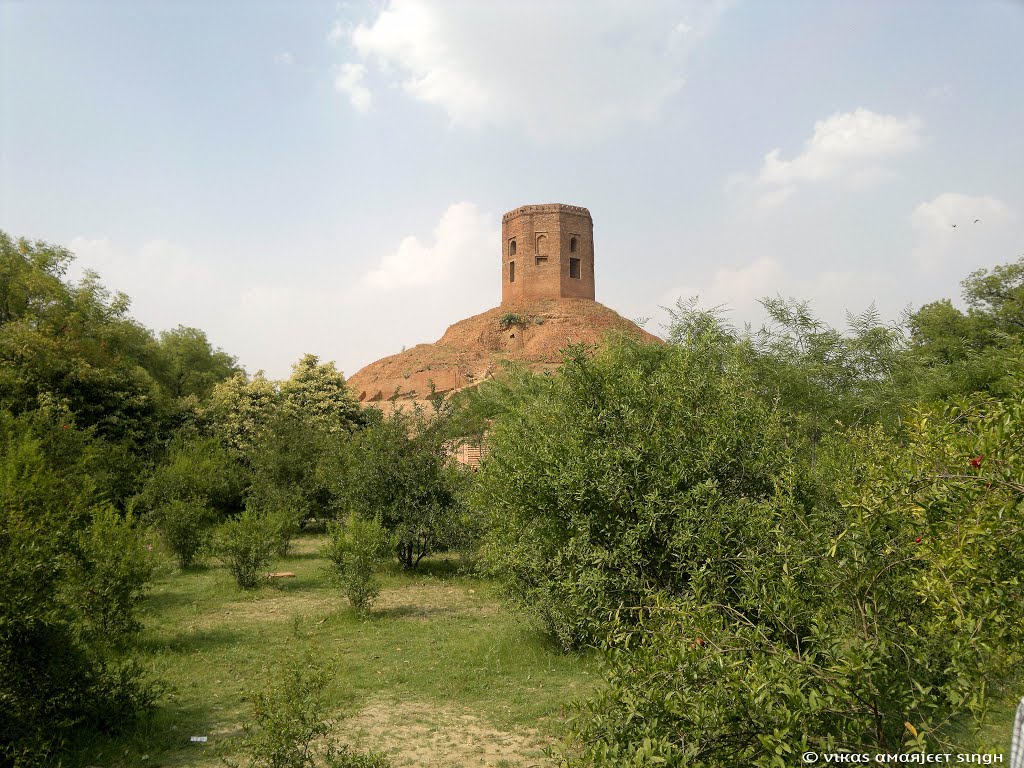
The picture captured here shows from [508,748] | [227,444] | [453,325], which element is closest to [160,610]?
[508,748]

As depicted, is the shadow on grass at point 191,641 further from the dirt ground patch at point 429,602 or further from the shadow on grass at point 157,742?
the dirt ground patch at point 429,602

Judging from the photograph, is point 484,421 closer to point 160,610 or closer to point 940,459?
point 160,610

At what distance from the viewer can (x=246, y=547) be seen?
40.4 ft

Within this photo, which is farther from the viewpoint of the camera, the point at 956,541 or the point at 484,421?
the point at 484,421

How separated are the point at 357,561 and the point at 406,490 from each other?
12.4 feet

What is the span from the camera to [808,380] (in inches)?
591

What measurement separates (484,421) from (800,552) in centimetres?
2154

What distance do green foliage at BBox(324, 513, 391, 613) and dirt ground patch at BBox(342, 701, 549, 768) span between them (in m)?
3.99

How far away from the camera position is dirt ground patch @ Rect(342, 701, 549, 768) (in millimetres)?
5445

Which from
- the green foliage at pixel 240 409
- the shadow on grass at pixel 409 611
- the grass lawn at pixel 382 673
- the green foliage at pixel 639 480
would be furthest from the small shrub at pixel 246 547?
the green foliage at pixel 240 409

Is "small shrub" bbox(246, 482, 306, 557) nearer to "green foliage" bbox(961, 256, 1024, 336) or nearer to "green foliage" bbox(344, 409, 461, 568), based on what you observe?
"green foliage" bbox(344, 409, 461, 568)

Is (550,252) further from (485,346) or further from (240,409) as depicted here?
(240,409)

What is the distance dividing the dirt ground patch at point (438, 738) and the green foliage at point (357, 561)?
3.99 metres

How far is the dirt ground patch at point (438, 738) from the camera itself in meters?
5.45
